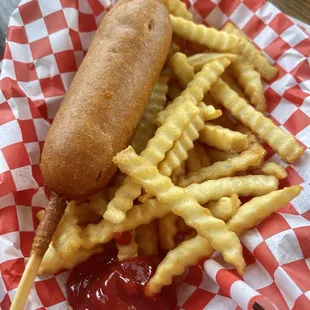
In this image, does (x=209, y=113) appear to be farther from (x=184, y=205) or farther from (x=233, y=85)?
(x=184, y=205)

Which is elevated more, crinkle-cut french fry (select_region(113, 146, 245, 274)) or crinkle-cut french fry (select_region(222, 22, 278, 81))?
crinkle-cut french fry (select_region(222, 22, 278, 81))

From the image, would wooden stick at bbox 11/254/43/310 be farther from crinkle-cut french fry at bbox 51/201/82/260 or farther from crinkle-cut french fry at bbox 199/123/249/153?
crinkle-cut french fry at bbox 199/123/249/153

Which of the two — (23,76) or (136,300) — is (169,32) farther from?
(136,300)

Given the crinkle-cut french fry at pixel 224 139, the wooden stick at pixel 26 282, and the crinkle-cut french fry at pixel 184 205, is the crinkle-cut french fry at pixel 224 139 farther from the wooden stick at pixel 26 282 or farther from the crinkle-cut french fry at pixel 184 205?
the wooden stick at pixel 26 282

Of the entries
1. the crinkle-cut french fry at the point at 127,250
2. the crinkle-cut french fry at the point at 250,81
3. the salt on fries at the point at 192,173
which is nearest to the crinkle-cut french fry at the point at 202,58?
the salt on fries at the point at 192,173

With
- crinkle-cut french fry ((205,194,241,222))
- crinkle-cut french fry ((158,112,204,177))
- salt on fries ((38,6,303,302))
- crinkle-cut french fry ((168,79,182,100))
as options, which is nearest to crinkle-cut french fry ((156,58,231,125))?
salt on fries ((38,6,303,302))

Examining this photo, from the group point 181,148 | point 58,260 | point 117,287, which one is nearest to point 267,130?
point 181,148

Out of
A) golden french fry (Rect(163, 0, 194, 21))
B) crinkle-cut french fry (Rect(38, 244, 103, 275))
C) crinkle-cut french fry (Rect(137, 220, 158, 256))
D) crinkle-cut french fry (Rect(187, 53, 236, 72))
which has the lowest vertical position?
crinkle-cut french fry (Rect(38, 244, 103, 275))
